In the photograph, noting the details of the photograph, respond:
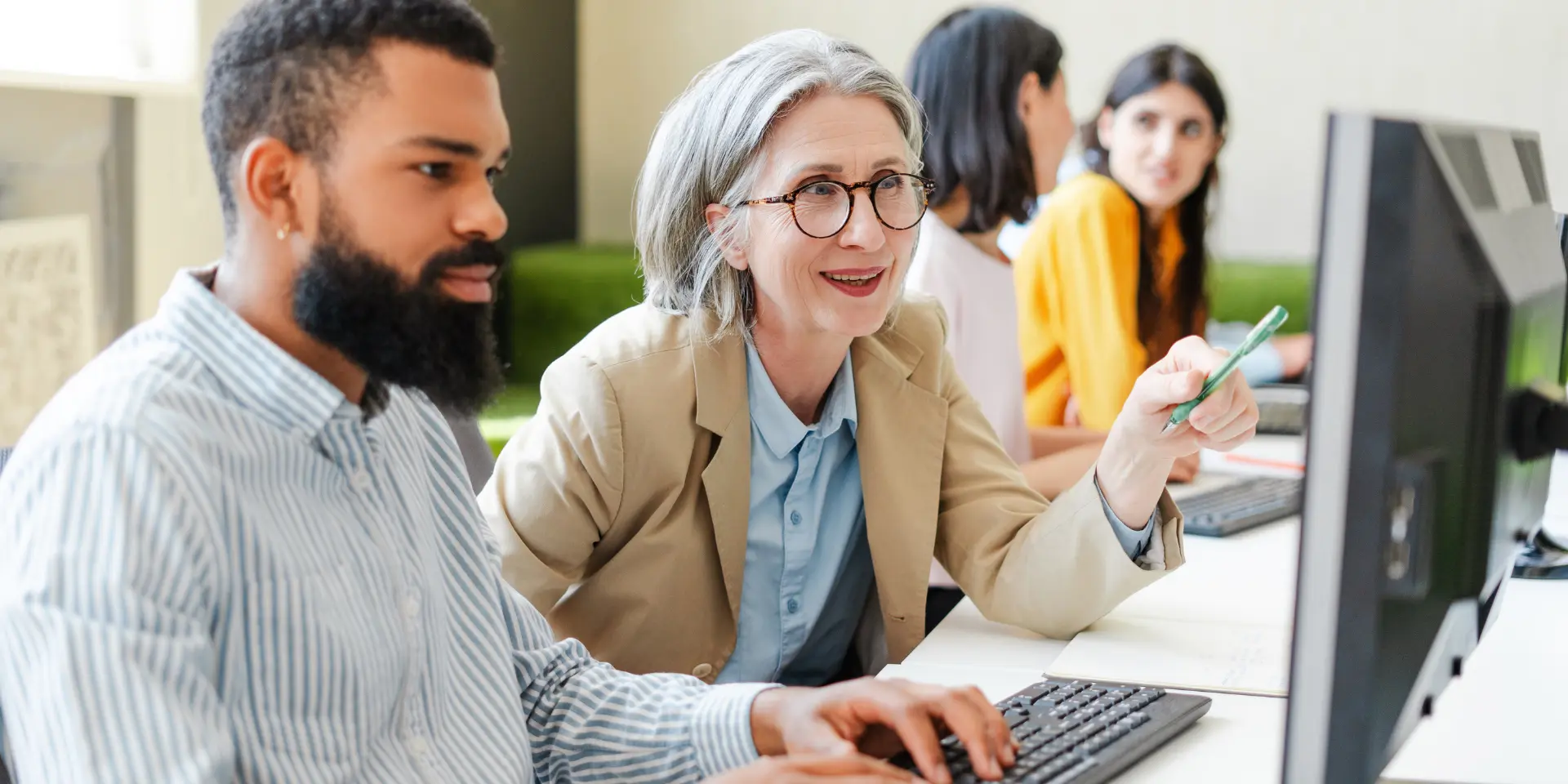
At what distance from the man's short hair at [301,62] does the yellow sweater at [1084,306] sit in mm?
1879

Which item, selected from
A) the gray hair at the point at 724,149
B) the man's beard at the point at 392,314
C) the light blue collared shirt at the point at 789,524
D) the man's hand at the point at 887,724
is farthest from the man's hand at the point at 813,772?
the gray hair at the point at 724,149

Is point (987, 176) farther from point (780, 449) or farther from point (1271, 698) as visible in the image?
point (1271, 698)

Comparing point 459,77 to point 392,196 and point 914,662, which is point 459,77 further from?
point 914,662

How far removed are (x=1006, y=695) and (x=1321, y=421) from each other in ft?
2.13

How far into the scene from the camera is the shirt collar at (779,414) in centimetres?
161

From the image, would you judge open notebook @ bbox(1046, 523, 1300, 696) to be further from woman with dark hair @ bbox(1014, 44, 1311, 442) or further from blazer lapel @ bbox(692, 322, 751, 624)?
woman with dark hair @ bbox(1014, 44, 1311, 442)

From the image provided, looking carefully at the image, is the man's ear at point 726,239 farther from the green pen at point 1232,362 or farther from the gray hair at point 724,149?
the green pen at point 1232,362

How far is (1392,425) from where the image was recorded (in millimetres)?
692

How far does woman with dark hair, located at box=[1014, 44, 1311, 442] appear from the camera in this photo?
273 centimetres

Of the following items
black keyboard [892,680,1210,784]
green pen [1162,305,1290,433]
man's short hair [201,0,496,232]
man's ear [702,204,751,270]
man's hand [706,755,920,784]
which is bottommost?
black keyboard [892,680,1210,784]

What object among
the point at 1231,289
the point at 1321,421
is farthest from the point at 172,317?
the point at 1231,289

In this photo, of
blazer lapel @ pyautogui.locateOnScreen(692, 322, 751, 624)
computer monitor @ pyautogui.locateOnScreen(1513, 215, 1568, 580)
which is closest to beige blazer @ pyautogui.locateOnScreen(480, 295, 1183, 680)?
blazer lapel @ pyautogui.locateOnScreen(692, 322, 751, 624)

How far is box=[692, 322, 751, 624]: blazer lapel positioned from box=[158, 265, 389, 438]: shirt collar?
64 centimetres

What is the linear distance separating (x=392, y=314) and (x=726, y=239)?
688 millimetres
